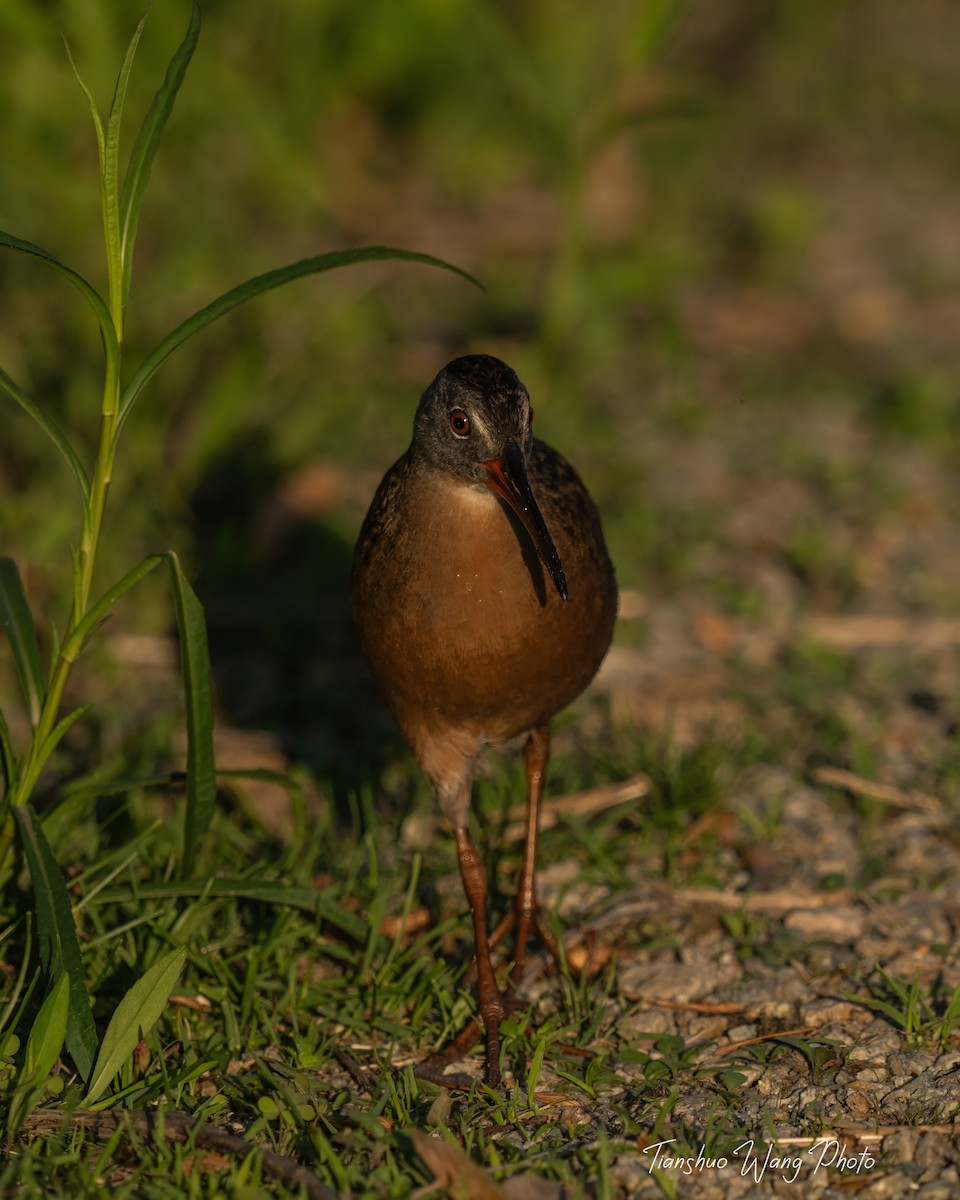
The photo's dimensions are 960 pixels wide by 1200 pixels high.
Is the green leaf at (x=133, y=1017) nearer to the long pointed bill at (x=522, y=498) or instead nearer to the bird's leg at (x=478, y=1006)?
the bird's leg at (x=478, y=1006)

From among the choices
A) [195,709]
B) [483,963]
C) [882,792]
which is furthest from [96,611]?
[882,792]

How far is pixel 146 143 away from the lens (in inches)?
130

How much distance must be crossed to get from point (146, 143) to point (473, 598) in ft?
4.21

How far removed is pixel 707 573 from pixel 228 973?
9.70 ft

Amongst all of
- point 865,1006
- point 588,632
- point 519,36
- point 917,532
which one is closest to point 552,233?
point 519,36

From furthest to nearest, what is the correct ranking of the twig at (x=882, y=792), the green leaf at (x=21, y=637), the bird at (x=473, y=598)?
the twig at (x=882, y=792), the bird at (x=473, y=598), the green leaf at (x=21, y=637)

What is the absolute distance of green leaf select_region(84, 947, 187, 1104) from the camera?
3.23m

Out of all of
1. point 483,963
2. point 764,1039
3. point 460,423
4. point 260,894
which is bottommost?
point 764,1039

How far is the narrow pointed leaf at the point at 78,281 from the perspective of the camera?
10.0 ft

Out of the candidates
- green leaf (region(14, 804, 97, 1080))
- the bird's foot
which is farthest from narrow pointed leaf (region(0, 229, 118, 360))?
the bird's foot

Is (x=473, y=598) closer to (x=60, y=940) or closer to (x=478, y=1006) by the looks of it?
(x=478, y=1006)

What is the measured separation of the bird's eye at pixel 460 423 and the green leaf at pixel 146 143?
0.82 metres

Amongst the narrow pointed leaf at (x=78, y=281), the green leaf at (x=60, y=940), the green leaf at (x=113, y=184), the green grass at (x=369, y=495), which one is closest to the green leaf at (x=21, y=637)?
the green grass at (x=369, y=495)

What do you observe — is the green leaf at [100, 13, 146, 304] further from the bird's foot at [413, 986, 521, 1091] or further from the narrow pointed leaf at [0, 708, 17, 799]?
the bird's foot at [413, 986, 521, 1091]
